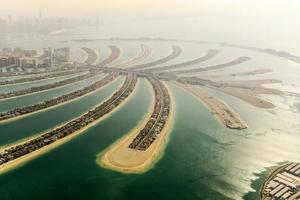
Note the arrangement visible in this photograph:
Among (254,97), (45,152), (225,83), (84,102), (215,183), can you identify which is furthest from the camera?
(225,83)

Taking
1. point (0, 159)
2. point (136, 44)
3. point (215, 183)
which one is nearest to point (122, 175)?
point (215, 183)

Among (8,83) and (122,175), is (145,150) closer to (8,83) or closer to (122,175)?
(122,175)

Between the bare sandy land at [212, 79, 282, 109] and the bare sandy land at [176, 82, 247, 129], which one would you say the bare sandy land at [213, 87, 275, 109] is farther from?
the bare sandy land at [176, 82, 247, 129]

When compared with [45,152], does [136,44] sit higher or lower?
higher

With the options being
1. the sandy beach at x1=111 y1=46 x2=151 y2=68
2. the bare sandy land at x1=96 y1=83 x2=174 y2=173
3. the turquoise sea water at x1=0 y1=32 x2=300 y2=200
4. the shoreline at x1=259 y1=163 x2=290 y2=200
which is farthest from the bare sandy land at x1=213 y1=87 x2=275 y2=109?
the sandy beach at x1=111 y1=46 x2=151 y2=68

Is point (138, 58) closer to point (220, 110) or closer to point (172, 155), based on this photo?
point (220, 110)

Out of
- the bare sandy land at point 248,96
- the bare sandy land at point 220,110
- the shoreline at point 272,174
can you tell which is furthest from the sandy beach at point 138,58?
the shoreline at point 272,174
